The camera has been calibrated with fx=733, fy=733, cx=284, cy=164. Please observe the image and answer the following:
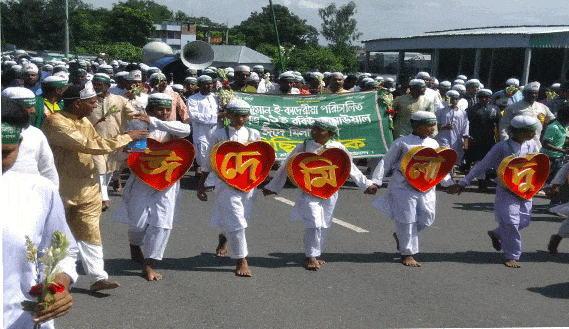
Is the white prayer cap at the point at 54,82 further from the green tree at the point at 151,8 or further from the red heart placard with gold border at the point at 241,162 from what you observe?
the green tree at the point at 151,8

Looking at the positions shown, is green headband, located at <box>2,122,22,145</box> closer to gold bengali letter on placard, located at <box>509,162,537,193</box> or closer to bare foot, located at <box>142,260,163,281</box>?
bare foot, located at <box>142,260,163,281</box>

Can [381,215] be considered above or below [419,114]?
below

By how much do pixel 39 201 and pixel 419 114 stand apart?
16.0ft

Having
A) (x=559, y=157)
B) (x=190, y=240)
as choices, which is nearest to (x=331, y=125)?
(x=190, y=240)

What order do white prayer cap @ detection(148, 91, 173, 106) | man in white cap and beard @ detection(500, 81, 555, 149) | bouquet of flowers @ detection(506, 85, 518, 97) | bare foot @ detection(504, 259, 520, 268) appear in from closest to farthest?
white prayer cap @ detection(148, 91, 173, 106) < bare foot @ detection(504, 259, 520, 268) < man in white cap and beard @ detection(500, 81, 555, 149) < bouquet of flowers @ detection(506, 85, 518, 97)

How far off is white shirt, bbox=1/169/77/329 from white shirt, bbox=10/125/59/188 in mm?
1433

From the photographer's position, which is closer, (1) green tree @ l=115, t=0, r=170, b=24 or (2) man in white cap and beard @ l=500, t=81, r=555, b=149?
(2) man in white cap and beard @ l=500, t=81, r=555, b=149

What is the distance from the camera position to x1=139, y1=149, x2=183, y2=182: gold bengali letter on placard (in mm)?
6242

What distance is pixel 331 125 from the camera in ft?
22.3

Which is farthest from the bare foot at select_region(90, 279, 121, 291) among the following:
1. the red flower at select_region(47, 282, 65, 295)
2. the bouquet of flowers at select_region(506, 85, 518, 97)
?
the bouquet of flowers at select_region(506, 85, 518, 97)

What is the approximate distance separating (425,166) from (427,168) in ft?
0.11

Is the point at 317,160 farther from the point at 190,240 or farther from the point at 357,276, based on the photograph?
the point at 190,240

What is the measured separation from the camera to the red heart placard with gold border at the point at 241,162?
6.45 m

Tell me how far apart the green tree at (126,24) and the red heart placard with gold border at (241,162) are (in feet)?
170
